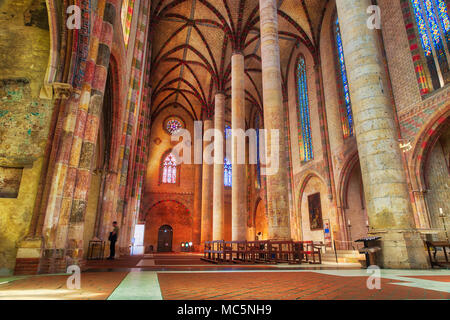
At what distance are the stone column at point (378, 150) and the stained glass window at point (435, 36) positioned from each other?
5146 mm

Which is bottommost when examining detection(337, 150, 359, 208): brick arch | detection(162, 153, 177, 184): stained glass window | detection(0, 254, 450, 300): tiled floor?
detection(0, 254, 450, 300): tiled floor

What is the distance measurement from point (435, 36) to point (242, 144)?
28.1ft

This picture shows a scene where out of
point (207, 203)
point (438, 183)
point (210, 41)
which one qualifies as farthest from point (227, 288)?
point (210, 41)

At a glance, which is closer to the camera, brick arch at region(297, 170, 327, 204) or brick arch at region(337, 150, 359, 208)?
brick arch at region(337, 150, 359, 208)

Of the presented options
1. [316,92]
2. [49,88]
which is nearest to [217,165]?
[316,92]

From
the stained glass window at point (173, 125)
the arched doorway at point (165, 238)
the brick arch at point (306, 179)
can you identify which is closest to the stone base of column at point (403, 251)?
the brick arch at point (306, 179)

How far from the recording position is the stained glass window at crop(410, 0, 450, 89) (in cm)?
994

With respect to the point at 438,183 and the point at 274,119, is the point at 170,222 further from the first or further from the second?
the point at 438,183

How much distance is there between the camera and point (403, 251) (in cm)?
531

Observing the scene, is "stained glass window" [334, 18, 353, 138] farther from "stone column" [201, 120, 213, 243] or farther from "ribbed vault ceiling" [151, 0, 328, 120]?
"stone column" [201, 120, 213, 243]

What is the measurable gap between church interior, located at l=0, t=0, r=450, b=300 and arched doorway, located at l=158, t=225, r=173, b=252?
6.48ft

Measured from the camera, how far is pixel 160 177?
87.0 feet

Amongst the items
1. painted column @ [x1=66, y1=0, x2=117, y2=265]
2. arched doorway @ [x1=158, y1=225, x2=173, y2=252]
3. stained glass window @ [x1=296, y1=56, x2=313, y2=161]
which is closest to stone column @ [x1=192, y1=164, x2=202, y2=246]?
arched doorway @ [x1=158, y1=225, x2=173, y2=252]
